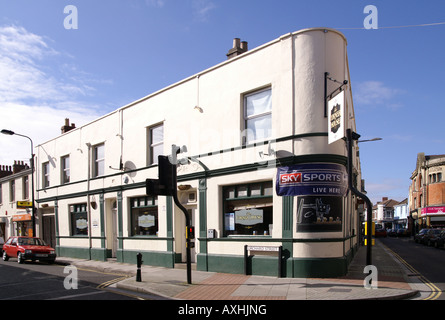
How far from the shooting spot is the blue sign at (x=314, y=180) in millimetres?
11320

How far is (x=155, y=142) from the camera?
16.9 meters

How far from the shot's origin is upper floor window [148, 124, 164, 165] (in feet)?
54.5

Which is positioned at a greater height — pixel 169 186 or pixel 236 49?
pixel 236 49

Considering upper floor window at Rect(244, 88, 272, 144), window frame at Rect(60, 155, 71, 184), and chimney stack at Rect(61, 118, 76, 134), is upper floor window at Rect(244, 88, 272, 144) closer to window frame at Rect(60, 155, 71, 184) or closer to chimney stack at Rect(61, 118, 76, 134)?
window frame at Rect(60, 155, 71, 184)

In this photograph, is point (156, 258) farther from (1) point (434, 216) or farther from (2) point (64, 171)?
(1) point (434, 216)

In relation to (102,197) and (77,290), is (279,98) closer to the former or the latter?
(77,290)

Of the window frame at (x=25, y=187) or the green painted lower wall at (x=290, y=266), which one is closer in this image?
the green painted lower wall at (x=290, y=266)

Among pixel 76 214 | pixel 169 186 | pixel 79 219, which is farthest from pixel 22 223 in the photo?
pixel 169 186

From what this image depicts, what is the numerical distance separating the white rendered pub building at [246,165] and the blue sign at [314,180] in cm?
3

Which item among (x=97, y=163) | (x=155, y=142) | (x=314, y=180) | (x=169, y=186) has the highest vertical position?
(x=155, y=142)

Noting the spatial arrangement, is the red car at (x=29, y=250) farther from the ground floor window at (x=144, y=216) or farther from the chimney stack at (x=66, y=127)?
the chimney stack at (x=66, y=127)

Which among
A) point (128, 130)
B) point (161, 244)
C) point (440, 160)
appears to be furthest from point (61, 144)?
point (440, 160)

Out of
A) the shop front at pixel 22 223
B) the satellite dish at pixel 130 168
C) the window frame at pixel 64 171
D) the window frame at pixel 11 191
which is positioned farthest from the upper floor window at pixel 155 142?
the window frame at pixel 11 191

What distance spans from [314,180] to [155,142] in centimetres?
807
